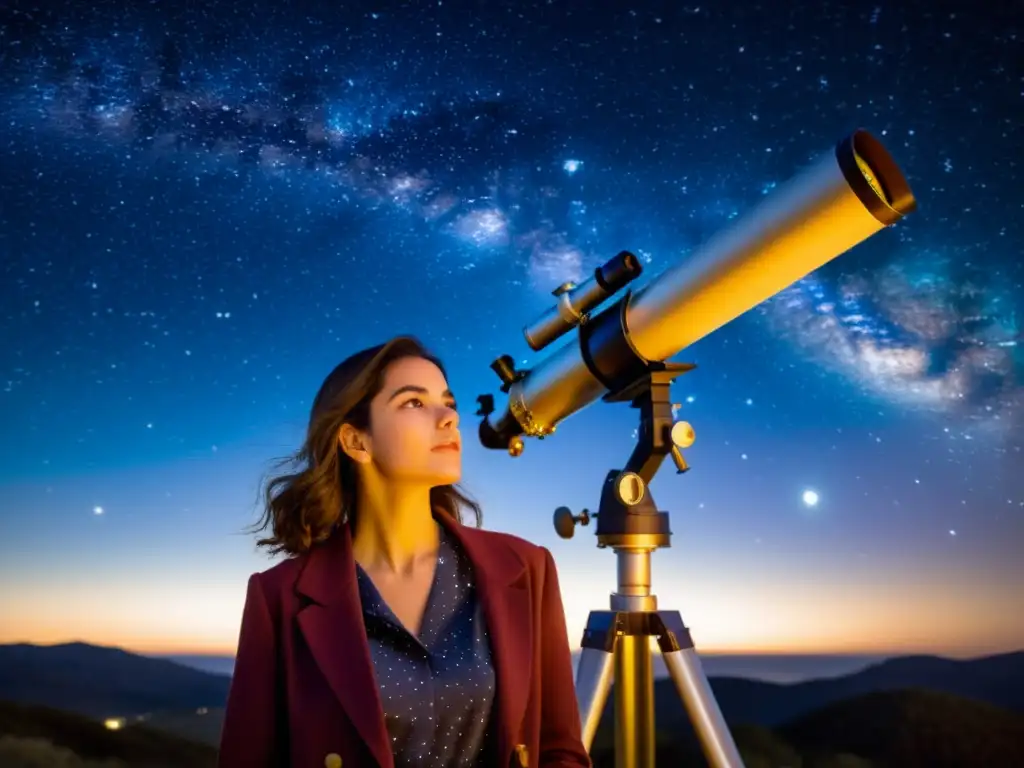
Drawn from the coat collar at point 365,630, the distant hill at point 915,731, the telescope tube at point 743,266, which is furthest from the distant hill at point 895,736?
the coat collar at point 365,630

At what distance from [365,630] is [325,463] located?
35 cm

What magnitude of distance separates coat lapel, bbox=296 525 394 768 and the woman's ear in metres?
0.16

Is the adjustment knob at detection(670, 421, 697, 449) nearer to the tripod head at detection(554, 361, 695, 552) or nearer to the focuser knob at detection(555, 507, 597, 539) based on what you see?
the tripod head at detection(554, 361, 695, 552)

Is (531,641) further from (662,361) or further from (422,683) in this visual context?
(662,361)

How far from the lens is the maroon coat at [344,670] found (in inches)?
51.6

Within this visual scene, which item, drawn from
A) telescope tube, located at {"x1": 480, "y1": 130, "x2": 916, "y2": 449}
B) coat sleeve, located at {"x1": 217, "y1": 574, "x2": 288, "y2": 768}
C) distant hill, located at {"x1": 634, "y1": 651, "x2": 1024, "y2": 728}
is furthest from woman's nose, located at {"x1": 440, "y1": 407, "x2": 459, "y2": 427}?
distant hill, located at {"x1": 634, "y1": 651, "x2": 1024, "y2": 728}

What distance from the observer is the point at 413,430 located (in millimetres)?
1523

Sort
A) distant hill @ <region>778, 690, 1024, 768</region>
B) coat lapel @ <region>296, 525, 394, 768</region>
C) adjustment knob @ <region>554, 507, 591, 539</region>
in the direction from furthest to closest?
distant hill @ <region>778, 690, 1024, 768</region>, adjustment knob @ <region>554, 507, 591, 539</region>, coat lapel @ <region>296, 525, 394, 768</region>

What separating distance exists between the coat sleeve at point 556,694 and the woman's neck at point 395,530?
0.77 ft

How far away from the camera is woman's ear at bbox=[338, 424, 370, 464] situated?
1.60m

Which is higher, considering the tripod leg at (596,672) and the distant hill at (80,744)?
the tripod leg at (596,672)

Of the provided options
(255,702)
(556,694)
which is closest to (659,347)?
(556,694)

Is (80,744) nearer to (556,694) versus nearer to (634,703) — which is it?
(634,703)

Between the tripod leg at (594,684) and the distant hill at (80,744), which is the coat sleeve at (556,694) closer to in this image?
the tripod leg at (594,684)
